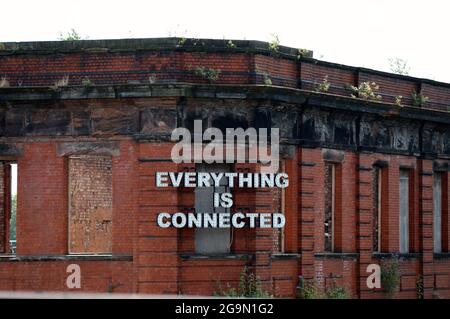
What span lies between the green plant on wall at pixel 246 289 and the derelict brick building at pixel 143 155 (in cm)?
A: 20

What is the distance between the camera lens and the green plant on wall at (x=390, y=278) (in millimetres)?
33344

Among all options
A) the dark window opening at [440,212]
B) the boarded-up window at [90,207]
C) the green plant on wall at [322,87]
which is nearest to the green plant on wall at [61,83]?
the boarded-up window at [90,207]

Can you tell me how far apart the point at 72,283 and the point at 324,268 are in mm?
6488

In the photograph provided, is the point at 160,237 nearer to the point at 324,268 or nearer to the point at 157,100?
the point at 157,100

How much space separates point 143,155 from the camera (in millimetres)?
28625

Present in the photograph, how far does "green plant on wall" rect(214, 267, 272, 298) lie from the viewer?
93.5 ft

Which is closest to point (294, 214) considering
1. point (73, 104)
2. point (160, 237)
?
point (160, 237)

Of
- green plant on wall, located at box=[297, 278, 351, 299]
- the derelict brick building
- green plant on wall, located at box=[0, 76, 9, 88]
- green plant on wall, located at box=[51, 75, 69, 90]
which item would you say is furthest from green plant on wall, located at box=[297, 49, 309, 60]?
green plant on wall, located at box=[0, 76, 9, 88]

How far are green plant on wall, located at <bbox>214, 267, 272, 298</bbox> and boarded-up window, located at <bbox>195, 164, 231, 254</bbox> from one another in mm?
783

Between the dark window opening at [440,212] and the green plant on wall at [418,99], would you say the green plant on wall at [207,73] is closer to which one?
the green plant on wall at [418,99]

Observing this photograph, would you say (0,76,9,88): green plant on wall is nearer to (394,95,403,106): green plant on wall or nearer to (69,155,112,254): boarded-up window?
(69,155,112,254): boarded-up window

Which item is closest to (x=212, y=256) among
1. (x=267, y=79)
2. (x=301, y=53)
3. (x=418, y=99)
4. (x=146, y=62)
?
(x=267, y=79)

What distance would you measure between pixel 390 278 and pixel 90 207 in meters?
8.41

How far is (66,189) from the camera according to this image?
1158 inches
